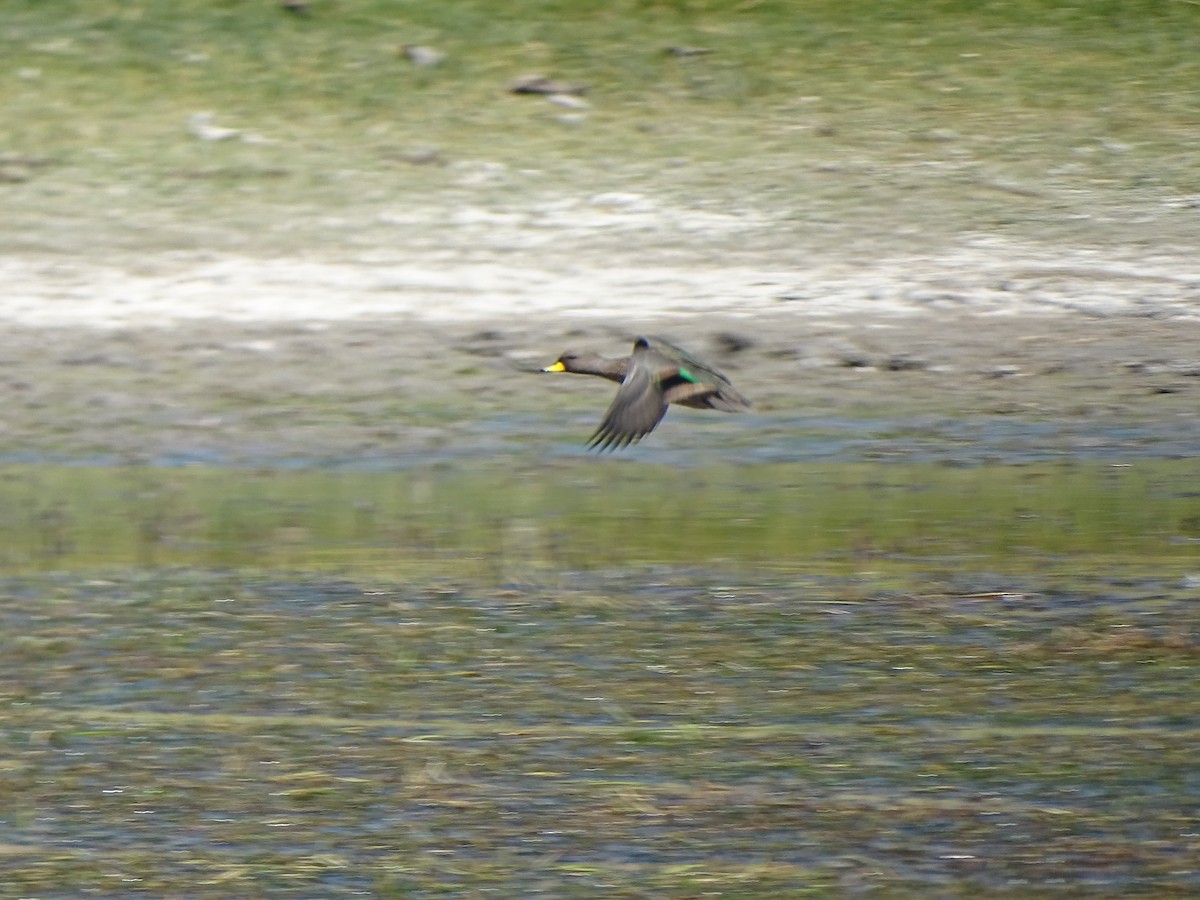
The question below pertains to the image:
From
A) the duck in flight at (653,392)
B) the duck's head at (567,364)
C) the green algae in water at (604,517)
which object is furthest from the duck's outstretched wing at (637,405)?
the duck's head at (567,364)

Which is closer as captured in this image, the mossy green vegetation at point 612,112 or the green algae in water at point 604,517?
the green algae in water at point 604,517

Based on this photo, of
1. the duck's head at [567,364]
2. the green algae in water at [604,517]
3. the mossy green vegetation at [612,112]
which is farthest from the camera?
the mossy green vegetation at [612,112]

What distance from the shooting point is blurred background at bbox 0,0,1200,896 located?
4.73 m

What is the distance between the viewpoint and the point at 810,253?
1122cm

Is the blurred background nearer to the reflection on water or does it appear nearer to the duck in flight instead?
the reflection on water

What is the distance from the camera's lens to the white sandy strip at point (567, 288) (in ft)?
34.7

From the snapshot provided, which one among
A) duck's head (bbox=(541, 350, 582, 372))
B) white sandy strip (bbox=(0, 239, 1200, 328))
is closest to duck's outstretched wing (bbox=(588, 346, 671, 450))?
duck's head (bbox=(541, 350, 582, 372))

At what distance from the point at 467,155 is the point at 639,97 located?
1.15 metres

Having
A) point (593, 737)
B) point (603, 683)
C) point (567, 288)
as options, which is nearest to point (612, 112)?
→ point (567, 288)

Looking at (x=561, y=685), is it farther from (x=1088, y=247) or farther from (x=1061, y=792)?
(x=1088, y=247)

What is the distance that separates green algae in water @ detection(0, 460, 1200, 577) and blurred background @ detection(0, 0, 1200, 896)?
0.03 m

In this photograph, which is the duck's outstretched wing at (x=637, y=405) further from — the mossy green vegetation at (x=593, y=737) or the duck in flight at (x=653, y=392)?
the mossy green vegetation at (x=593, y=737)

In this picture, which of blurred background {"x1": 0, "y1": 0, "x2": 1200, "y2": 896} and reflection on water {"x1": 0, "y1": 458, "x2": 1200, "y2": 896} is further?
blurred background {"x1": 0, "y1": 0, "x2": 1200, "y2": 896}

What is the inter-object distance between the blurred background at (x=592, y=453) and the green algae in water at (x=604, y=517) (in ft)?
0.10
